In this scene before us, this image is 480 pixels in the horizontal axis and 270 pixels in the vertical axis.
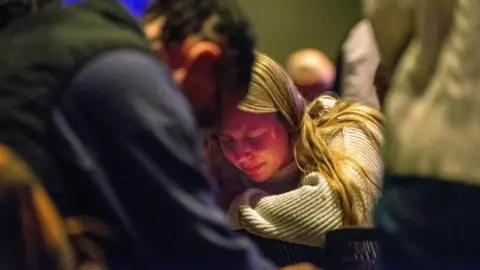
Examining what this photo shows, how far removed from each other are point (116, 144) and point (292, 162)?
711 millimetres

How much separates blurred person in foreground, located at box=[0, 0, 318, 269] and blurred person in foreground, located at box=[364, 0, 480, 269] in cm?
21

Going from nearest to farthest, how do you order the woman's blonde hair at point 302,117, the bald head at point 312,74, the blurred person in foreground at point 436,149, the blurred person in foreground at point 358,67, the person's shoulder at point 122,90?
the blurred person in foreground at point 436,149, the person's shoulder at point 122,90, the woman's blonde hair at point 302,117, the blurred person in foreground at point 358,67, the bald head at point 312,74

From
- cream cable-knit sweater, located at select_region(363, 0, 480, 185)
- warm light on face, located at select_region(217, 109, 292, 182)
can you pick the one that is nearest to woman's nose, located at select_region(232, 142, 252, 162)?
warm light on face, located at select_region(217, 109, 292, 182)

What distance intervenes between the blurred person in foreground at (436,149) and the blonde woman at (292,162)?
2.05 feet

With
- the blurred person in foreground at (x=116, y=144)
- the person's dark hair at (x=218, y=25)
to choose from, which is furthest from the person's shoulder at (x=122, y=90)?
the person's dark hair at (x=218, y=25)

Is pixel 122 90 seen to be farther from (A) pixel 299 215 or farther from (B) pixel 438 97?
(A) pixel 299 215

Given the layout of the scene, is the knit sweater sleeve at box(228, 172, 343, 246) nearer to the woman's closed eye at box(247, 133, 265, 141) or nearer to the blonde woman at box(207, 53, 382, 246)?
the blonde woman at box(207, 53, 382, 246)

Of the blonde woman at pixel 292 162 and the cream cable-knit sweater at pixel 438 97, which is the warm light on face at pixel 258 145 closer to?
the blonde woman at pixel 292 162

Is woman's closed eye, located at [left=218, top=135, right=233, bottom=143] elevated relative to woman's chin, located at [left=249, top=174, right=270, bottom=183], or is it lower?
elevated

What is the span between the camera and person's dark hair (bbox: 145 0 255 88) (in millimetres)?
1034

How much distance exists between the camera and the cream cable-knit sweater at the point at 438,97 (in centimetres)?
75

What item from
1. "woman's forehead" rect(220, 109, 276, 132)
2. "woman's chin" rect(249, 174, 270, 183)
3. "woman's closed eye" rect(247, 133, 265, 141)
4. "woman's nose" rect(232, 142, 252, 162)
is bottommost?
"woman's chin" rect(249, 174, 270, 183)

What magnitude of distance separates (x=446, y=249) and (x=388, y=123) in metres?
0.13

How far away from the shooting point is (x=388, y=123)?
32.3 inches
